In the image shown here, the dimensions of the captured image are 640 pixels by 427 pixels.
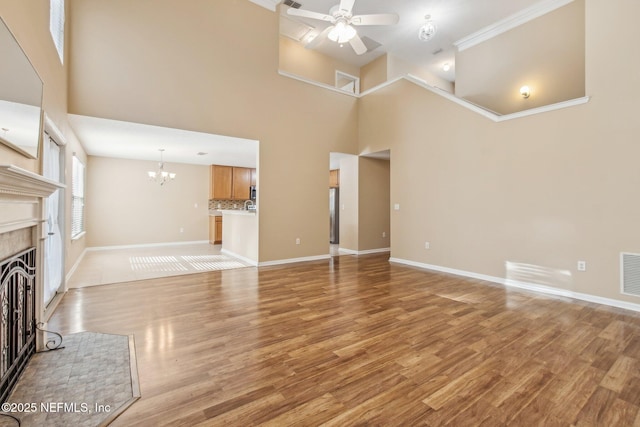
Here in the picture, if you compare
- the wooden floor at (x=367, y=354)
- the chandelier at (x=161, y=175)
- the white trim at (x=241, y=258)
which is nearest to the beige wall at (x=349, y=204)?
the white trim at (x=241, y=258)

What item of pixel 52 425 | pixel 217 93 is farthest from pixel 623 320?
pixel 217 93

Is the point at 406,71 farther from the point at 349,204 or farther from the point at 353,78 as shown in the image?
the point at 349,204

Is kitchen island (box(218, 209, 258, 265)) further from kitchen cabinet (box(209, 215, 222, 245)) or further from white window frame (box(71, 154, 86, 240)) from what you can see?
white window frame (box(71, 154, 86, 240))

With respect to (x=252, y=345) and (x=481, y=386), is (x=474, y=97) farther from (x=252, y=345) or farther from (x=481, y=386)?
(x=252, y=345)

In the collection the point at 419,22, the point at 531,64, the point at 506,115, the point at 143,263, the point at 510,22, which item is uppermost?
the point at 419,22

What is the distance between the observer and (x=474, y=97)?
648 cm

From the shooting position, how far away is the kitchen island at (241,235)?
18.7 ft

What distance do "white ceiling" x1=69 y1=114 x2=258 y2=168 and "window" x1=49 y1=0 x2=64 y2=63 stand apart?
3.02 feet

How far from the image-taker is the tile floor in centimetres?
457

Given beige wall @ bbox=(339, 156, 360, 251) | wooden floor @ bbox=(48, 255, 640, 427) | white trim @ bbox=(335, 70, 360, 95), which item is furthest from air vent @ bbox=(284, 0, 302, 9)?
wooden floor @ bbox=(48, 255, 640, 427)

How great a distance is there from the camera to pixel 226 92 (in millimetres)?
5117

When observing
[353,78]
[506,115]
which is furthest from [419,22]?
[506,115]

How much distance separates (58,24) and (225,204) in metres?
6.25

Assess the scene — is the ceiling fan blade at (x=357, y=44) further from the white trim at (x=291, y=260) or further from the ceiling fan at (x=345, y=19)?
the white trim at (x=291, y=260)
